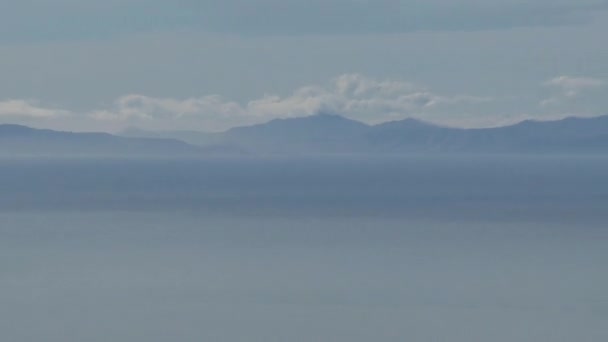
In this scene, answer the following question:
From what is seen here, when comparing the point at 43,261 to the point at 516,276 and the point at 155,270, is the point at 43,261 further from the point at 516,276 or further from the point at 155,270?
the point at 516,276

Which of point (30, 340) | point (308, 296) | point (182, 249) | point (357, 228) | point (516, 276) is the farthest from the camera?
point (357, 228)

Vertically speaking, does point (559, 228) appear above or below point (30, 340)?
above

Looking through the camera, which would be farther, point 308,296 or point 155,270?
point 155,270

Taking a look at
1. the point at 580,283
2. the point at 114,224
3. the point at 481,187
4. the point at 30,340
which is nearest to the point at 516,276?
the point at 580,283

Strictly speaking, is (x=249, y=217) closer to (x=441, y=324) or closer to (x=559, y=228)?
(x=559, y=228)

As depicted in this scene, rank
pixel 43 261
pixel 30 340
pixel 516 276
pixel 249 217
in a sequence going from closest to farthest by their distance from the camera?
pixel 30 340 < pixel 516 276 < pixel 43 261 < pixel 249 217

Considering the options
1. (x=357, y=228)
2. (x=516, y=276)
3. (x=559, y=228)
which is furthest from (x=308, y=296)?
(x=559, y=228)
